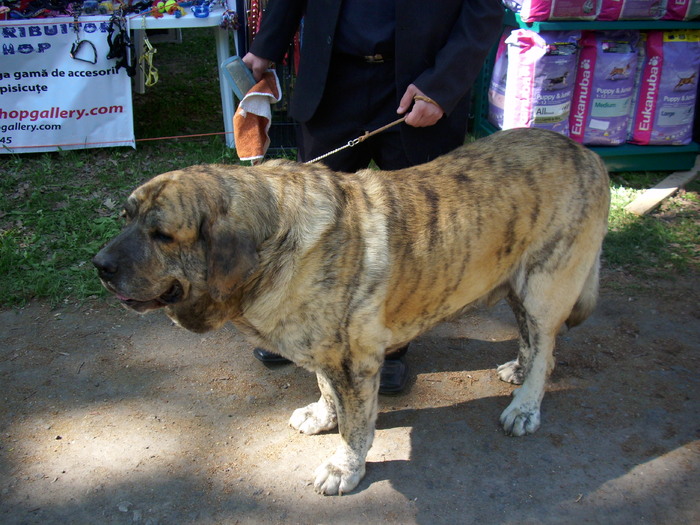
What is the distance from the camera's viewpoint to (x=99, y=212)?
17.8 ft

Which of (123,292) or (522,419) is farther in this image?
(522,419)

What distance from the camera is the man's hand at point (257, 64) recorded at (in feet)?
11.7

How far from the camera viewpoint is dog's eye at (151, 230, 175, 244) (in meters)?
2.39

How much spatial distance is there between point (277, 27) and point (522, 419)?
2501 millimetres

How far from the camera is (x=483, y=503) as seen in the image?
2.86 m

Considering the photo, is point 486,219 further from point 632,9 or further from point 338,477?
point 632,9

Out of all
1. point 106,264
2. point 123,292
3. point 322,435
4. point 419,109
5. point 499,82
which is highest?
point 419,109

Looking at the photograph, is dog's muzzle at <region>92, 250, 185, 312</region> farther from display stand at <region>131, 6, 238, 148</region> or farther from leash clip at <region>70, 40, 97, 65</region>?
leash clip at <region>70, 40, 97, 65</region>

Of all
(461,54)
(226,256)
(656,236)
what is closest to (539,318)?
(461,54)

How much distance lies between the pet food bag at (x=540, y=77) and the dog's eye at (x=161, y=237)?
4.25 meters

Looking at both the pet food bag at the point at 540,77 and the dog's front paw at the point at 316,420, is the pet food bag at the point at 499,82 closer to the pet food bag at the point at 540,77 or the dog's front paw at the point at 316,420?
the pet food bag at the point at 540,77

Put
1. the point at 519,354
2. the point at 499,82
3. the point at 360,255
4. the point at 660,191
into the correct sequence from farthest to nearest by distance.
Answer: the point at 499,82
the point at 660,191
the point at 519,354
the point at 360,255

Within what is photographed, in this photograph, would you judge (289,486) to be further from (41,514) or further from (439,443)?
(41,514)

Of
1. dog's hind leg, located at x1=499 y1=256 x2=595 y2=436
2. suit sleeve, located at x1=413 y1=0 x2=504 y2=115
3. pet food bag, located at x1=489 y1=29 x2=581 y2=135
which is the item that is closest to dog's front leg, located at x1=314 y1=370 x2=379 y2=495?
dog's hind leg, located at x1=499 y1=256 x2=595 y2=436
